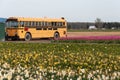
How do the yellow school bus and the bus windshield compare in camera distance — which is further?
the bus windshield

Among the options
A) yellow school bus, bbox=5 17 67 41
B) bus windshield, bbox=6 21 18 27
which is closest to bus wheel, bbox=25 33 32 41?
yellow school bus, bbox=5 17 67 41

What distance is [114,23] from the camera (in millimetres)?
106250

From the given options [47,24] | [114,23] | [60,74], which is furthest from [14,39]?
[114,23]

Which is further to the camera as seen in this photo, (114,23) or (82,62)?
(114,23)

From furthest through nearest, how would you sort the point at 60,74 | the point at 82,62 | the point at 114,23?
the point at 114,23, the point at 82,62, the point at 60,74

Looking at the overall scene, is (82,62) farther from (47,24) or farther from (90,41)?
(47,24)

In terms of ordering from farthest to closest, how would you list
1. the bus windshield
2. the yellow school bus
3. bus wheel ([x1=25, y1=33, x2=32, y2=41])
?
1. bus wheel ([x1=25, y1=33, x2=32, y2=41])
2. the bus windshield
3. the yellow school bus

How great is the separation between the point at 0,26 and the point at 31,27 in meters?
3.14

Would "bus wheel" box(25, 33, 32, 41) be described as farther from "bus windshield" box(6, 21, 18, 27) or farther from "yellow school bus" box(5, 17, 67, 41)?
"bus windshield" box(6, 21, 18, 27)

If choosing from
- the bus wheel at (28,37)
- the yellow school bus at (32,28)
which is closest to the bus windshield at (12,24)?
the yellow school bus at (32,28)

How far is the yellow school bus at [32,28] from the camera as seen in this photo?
36.0 meters

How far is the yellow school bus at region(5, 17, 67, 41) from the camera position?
118 ft

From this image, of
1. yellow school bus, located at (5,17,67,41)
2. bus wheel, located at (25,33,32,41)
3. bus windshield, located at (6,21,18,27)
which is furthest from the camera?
bus wheel, located at (25,33,32,41)

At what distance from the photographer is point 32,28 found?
3678 cm
